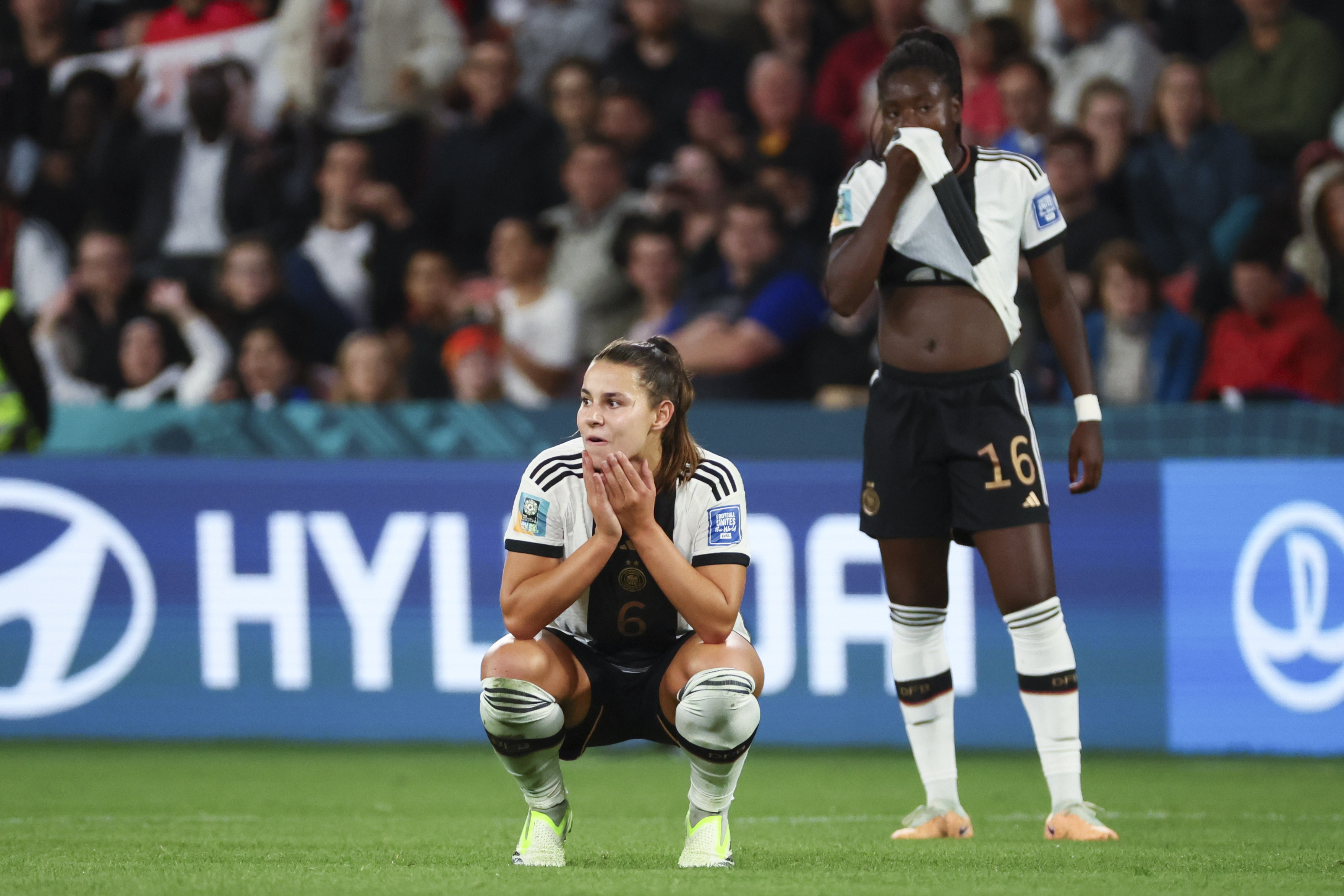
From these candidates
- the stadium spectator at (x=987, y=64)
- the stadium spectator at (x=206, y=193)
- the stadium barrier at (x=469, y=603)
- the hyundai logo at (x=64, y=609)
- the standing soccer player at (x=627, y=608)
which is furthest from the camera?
the stadium spectator at (x=206, y=193)

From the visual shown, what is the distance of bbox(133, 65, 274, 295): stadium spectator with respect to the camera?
11.1 meters

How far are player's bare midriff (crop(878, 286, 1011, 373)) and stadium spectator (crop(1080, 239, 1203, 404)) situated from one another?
3735mm

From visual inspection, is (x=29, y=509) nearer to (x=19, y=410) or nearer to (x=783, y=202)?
(x=19, y=410)

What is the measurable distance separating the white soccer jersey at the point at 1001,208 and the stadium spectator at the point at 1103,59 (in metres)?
5.06

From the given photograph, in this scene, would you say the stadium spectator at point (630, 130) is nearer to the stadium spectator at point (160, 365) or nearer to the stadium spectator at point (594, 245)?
the stadium spectator at point (594, 245)

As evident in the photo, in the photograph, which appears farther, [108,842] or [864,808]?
[864,808]

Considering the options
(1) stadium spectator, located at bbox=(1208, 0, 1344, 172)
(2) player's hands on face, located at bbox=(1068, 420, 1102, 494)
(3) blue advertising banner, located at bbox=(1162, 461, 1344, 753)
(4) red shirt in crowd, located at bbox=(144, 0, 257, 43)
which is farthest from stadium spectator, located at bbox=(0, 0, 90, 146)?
(2) player's hands on face, located at bbox=(1068, 420, 1102, 494)

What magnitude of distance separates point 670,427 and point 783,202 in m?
5.61

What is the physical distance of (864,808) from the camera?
601 cm

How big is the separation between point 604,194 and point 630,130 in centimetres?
76

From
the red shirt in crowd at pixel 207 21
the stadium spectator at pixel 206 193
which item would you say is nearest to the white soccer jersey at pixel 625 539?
the stadium spectator at pixel 206 193

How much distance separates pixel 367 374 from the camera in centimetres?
916

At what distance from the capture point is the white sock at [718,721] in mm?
3988

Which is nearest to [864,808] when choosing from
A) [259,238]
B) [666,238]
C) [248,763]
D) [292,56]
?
[248,763]
